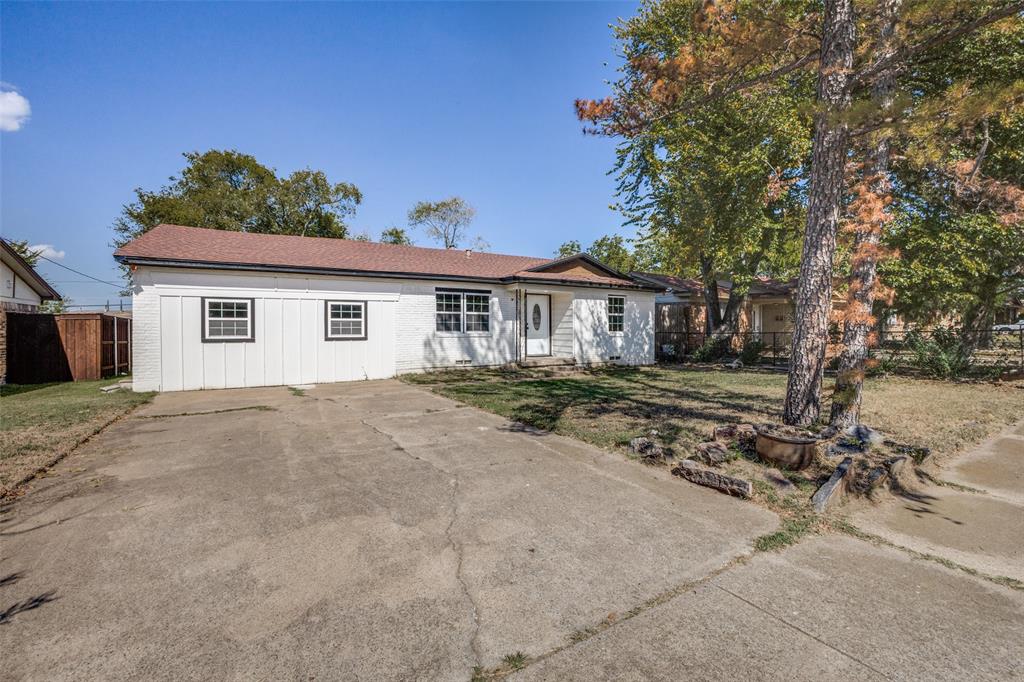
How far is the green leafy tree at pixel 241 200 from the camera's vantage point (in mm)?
Result: 26703

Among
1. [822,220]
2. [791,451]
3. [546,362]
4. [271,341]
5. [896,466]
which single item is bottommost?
[896,466]

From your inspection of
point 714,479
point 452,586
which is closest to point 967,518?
point 714,479

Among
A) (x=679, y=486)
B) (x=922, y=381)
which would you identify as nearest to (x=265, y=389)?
(x=679, y=486)

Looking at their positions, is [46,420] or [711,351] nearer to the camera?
[46,420]

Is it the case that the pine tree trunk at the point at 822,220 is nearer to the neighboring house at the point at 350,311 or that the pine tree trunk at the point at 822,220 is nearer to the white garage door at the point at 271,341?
the neighboring house at the point at 350,311

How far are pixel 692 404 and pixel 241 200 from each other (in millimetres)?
27958

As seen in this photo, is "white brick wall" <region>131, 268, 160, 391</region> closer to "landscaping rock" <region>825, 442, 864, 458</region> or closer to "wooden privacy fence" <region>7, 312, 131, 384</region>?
"wooden privacy fence" <region>7, 312, 131, 384</region>

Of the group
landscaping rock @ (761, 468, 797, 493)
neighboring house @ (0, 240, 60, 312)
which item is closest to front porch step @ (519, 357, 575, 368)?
landscaping rock @ (761, 468, 797, 493)

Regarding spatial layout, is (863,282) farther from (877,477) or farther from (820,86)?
(877,477)

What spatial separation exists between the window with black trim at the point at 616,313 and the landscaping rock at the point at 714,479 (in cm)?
1156

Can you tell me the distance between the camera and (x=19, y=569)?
2.86 meters

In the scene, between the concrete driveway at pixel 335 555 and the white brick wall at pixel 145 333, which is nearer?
the concrete driveway at pixel 335 555

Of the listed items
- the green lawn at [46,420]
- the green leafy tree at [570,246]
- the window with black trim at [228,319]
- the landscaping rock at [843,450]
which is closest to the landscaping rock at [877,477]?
the landscaping rock at [843,450]

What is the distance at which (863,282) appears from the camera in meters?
6.59
